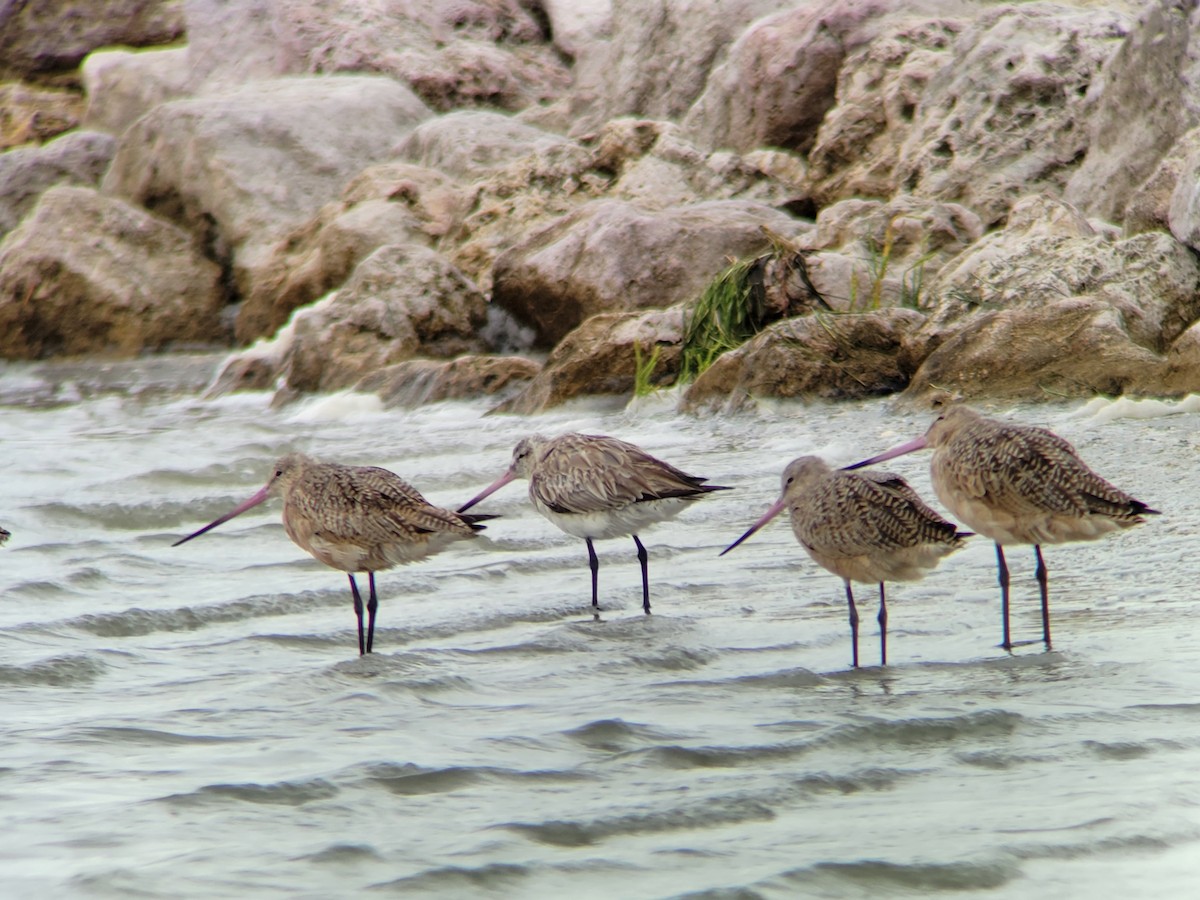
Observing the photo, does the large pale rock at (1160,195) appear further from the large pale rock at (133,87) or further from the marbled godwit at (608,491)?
the large pale rock at (133,87)

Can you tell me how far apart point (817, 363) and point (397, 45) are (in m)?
13.6

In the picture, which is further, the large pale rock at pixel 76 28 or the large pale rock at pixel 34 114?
the large pale rock at pixel 76 28

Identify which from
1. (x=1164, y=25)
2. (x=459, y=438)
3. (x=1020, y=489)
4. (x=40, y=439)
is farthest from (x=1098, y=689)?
(x=40, y=439)

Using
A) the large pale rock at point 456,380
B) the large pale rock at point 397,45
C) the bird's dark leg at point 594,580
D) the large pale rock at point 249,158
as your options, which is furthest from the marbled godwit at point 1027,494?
the large pale rock at point 397,45

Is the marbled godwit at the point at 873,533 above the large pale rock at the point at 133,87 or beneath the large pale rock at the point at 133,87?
beneath

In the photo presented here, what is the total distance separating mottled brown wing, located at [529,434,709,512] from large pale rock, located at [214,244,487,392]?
750cm

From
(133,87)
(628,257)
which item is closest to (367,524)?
(628,257)

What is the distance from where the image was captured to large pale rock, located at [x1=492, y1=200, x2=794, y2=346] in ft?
45.0

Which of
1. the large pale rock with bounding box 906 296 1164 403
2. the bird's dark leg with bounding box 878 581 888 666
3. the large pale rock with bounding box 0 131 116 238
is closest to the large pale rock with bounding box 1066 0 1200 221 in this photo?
the large pale rock with bounding box 906 296 1164 403

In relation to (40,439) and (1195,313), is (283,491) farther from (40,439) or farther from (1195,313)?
(40,439)

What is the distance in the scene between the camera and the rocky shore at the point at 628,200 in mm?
10914

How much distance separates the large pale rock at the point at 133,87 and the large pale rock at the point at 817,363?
14487 millimetres

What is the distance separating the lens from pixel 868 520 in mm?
5473

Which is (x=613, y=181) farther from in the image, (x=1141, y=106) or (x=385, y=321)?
(x=1141, y=106)
